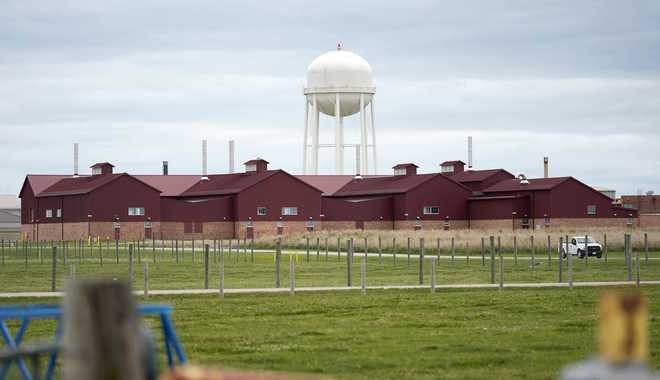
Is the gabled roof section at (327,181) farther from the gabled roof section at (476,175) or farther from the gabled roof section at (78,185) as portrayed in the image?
the gabled roof section at (78,185)

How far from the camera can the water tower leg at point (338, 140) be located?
111 meters

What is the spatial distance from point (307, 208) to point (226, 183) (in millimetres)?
8180

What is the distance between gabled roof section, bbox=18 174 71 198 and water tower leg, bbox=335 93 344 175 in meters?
23.3

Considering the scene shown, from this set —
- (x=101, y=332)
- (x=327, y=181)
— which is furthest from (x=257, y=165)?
(x=101, y=332)

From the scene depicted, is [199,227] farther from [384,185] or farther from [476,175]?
[476,175]

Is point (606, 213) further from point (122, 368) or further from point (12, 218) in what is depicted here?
point (122, 368)

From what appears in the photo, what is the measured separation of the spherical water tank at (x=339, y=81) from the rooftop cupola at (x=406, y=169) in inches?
343

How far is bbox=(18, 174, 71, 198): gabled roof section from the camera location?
106875mm

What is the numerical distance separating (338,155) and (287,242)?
3375cm

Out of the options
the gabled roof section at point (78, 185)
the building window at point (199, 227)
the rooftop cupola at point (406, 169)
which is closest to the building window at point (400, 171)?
the rooftop cupola at point (406, 169)

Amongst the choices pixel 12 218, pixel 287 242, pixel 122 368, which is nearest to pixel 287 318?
pixel 122 368

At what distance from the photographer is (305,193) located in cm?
9969

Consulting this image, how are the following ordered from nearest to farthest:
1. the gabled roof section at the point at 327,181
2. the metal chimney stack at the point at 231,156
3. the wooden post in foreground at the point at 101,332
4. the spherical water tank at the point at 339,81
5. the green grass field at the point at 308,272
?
the wooden post in foreground at the point at 101,332 → the green grass field at the point at 308,272 → the gabled roof section at the point at 327,181 → the spherical water tank at the point at 339,81 → the metal chimney stack at the point at 231,156

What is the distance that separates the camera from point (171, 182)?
109438mm
